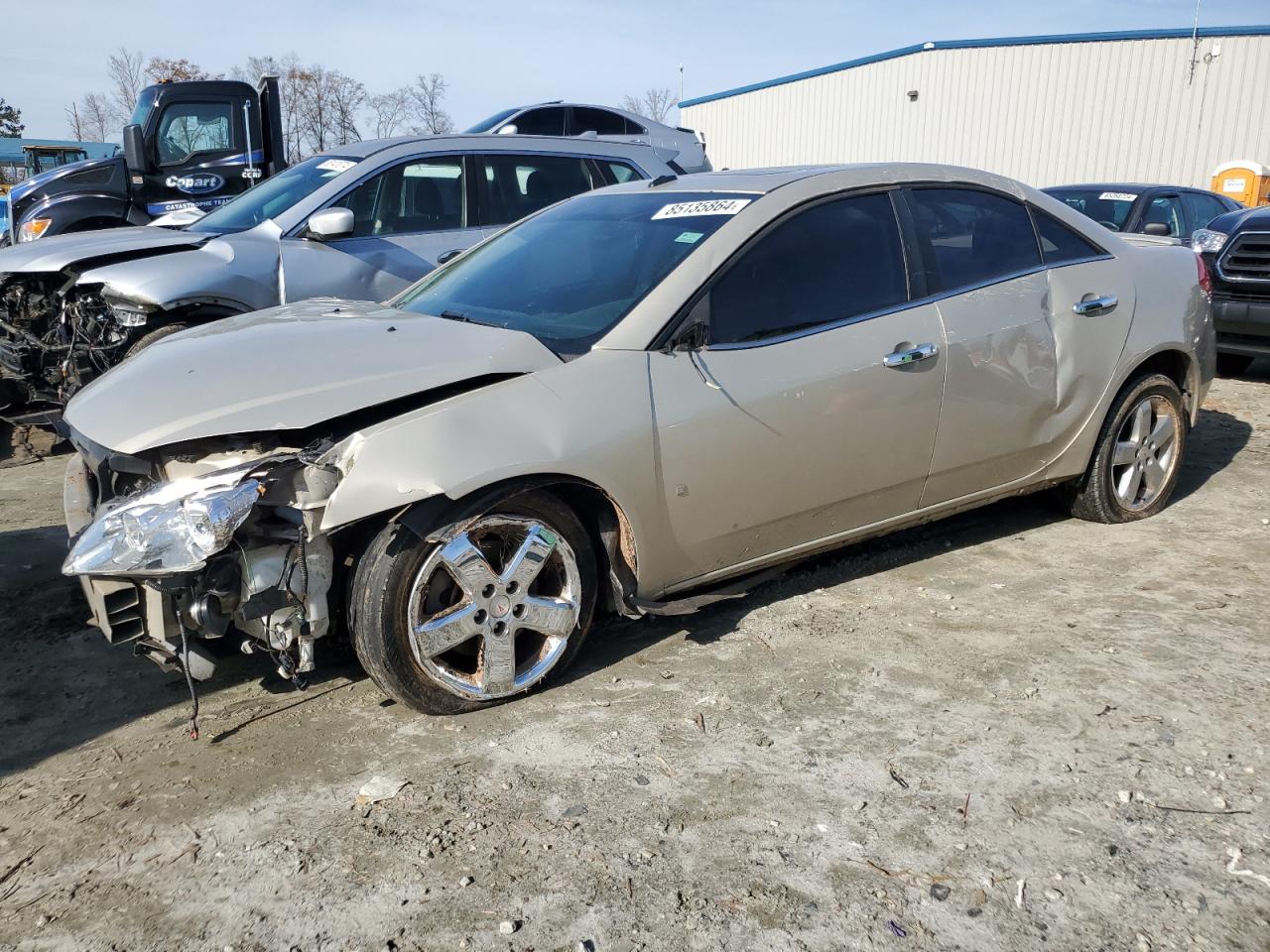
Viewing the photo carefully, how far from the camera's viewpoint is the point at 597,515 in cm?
359

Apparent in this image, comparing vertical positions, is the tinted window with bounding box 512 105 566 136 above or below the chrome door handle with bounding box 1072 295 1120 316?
above

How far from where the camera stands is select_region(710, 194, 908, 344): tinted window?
3.78 metres

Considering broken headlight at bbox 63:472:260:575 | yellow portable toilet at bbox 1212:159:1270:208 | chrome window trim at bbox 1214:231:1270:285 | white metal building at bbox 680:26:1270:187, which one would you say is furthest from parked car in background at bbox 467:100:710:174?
white metal building at bbox 680:26:1270:187

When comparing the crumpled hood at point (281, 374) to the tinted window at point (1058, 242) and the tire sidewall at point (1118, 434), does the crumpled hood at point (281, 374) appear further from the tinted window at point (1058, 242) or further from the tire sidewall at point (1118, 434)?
the tire sidewall at point (1118, 434)

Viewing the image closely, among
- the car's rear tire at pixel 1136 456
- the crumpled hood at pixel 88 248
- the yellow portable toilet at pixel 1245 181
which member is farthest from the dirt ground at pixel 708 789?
the yellow portable toilet at pixel 1245 181

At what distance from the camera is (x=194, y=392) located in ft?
10.8

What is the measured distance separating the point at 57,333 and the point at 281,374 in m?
4.61

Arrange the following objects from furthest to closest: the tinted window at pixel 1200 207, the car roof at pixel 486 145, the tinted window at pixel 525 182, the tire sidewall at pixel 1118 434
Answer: the tinted window at pixel 1200 207 → the tinted window at pixel 525 182 → the car roof at pixel 486 145 → the tire sidewall at pixel 1118 434

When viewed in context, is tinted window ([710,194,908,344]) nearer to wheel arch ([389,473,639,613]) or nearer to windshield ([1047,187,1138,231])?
wheel arch ([389,473,639,613])

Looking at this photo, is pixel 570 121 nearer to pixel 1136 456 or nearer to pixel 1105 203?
pixel 1105 203

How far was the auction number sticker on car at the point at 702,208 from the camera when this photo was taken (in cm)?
395

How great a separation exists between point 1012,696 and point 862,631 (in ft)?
2.17

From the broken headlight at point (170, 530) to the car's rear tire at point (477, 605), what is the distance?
1.36ft

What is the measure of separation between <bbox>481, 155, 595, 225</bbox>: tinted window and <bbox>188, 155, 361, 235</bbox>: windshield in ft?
3.10
